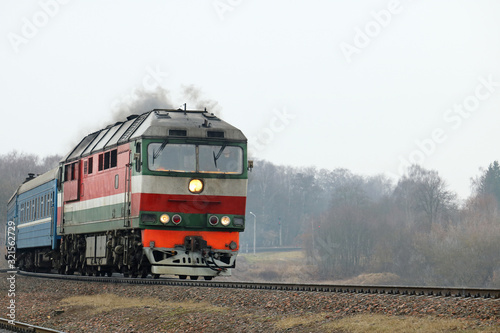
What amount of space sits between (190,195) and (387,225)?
207 ft

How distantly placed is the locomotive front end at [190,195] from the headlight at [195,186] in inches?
1.0

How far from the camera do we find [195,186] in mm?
18719

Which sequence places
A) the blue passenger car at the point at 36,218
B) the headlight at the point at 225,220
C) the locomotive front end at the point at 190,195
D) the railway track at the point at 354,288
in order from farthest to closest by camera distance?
the blue passenger car at the point at 36,218 < the headlight at the point at 225,220 < the locomotive front end at the point at 190,195 < the railway track at the point at 354,288

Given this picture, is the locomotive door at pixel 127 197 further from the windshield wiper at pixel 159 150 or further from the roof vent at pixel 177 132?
the roof vent at pixel 177 132

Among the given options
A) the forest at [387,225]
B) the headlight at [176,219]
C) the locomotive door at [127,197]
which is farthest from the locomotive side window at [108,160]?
the forest at [387,225]

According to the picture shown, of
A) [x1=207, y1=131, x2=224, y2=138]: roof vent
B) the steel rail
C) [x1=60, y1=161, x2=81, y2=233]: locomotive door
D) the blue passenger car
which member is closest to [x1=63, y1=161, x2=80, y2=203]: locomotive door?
[x1=60, y1=161, x2=81, y2=233]: locomotive door

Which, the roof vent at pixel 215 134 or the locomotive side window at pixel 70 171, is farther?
the locomotive side window at pixel 70 171

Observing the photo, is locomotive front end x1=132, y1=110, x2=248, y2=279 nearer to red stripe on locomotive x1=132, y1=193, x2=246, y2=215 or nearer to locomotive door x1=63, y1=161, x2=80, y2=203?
red stripe on locomotive x1=132, y1=193, x2=246, y2=215

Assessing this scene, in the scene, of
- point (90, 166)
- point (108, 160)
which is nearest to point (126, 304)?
point (108, 160)

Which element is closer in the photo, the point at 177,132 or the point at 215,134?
the point at 177,132

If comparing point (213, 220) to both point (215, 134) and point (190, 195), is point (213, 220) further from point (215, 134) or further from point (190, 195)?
point (215, 134)

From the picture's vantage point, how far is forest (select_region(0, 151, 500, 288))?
191ft

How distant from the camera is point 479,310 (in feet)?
33.7

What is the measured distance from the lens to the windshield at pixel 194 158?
61.1 feet
